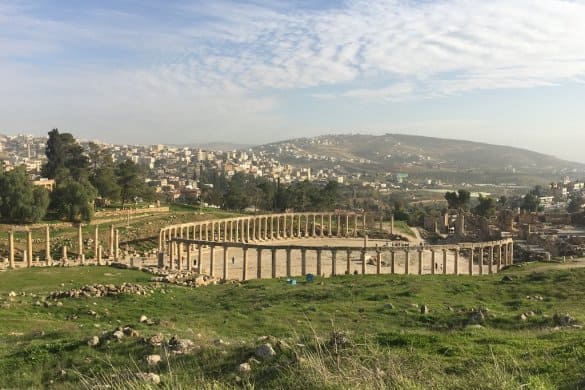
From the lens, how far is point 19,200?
5672cm

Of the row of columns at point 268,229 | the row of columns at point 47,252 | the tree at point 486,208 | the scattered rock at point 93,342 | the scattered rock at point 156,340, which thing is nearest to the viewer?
the scattered rock at point 156,340

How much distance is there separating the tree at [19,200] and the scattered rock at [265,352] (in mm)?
53792

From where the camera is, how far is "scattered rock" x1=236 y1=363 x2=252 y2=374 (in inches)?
374

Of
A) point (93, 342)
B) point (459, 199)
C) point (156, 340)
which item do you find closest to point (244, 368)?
point (156, 340)

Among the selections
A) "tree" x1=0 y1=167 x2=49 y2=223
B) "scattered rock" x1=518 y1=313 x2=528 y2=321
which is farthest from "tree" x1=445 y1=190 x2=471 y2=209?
"scattered rock" x1=518 y1=313 x2=528 y2=321

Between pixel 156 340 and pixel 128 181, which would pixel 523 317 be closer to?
pixel 156 340

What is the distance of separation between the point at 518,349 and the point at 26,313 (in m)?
19.7

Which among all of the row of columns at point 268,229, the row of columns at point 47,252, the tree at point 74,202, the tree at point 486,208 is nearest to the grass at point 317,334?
the row of columns at point 47,252

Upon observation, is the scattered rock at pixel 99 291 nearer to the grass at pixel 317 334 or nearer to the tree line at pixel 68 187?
the grass at pixel 317 334

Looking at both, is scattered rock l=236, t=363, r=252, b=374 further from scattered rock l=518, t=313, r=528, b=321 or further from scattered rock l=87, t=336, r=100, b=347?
scattered rock l=518, t=313, r=528, b=321

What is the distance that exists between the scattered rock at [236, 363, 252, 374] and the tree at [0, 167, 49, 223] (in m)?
54.3

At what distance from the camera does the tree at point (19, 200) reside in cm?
5688

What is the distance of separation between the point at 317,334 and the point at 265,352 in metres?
3.93

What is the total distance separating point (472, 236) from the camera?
251 feet
